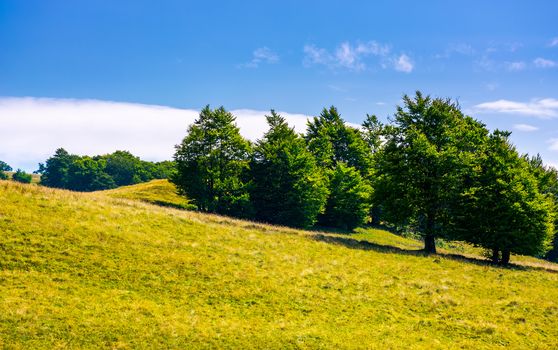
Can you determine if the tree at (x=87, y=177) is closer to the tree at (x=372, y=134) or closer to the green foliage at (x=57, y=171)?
the green foliage at (x=57, y=171)

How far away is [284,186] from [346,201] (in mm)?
13359

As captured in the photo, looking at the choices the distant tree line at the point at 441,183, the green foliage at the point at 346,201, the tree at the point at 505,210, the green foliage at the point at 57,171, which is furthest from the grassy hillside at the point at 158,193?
the green foliage at the point at 57,171

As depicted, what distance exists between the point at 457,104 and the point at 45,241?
38.6 m

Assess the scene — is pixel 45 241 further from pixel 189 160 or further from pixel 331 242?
pixel 189 160

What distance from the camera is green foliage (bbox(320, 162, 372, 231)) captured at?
58.1m

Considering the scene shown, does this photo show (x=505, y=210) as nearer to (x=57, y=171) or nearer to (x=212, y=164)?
(x=212, y=164)

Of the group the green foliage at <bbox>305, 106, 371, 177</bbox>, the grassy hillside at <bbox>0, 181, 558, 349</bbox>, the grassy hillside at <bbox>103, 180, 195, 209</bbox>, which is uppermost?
the green foliage at <bbox>305, 106, 371, 177</bbox>

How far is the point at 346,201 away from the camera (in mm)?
57812

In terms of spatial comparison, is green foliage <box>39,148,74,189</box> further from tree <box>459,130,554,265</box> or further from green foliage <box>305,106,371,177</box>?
tree <box>459,130,554,265</box>

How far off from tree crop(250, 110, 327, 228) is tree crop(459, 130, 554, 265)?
21270mm

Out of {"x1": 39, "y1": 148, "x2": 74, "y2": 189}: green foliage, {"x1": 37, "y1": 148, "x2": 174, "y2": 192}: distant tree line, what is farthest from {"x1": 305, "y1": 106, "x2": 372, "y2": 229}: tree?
{"x1": 39, "y1": 148, "x2": 74, "y2": 189}: green foliage

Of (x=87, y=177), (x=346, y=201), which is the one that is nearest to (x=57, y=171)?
(x=87, y=177)

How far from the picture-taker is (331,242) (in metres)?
31.4

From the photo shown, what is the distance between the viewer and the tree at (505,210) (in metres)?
32.3
